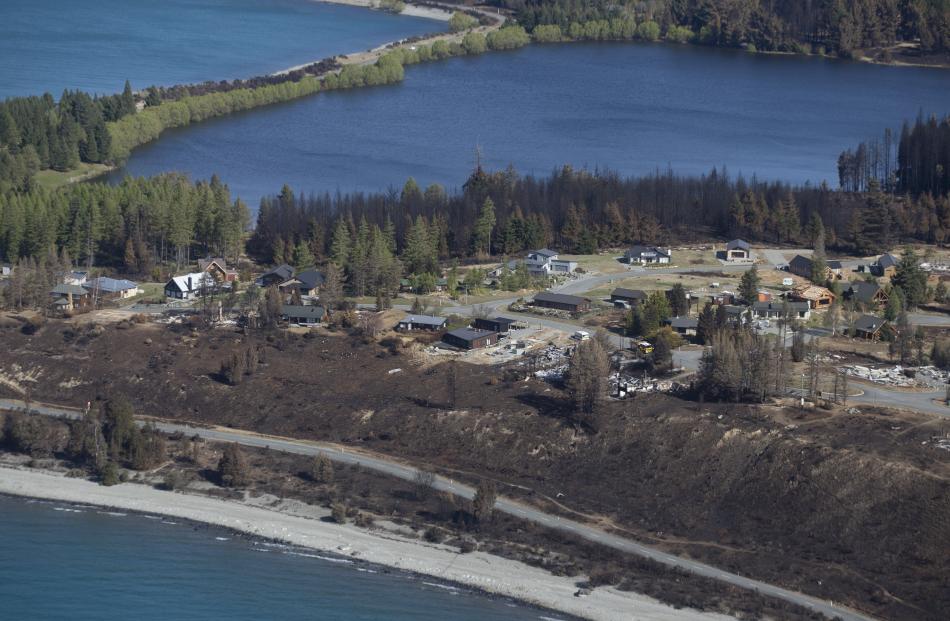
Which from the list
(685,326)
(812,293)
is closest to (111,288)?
(685,326)

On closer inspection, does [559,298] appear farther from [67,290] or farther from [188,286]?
[67,290]

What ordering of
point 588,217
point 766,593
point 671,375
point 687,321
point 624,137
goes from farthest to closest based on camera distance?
point 624,137, point 588,217, point 687,321, point 671,375, point 766,593

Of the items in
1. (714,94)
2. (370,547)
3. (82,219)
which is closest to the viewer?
(370,547)

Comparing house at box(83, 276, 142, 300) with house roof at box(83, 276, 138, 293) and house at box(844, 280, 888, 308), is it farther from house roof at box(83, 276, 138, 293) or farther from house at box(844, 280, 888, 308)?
house at box(844, 280, 888, 308)

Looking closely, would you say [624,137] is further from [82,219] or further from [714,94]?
[82,219]

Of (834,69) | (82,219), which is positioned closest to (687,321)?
(82,219)

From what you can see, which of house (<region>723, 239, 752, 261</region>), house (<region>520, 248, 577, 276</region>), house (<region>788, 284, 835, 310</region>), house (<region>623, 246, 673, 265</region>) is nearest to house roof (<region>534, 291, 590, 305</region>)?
house (<region>520, 248, 577, 276</region>)
